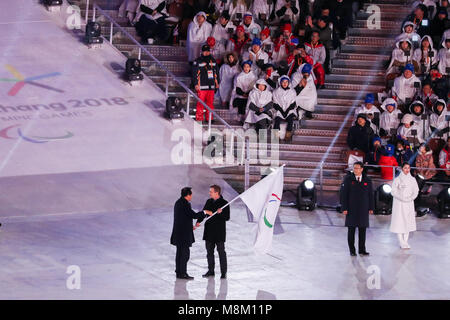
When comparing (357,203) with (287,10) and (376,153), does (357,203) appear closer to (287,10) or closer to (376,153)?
(376,153)

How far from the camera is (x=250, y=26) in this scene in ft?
78.0

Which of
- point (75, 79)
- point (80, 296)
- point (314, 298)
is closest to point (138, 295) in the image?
point (80, 296)

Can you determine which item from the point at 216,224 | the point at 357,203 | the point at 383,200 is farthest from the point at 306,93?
the point at 216,224

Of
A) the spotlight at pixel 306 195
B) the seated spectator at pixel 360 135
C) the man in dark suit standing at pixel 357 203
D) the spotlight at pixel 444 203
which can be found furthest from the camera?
the seated spectator at pixel 360 135

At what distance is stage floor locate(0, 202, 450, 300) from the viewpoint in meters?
15.1

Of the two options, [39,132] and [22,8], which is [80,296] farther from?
[22,8]

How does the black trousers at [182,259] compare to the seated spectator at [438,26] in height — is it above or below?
below

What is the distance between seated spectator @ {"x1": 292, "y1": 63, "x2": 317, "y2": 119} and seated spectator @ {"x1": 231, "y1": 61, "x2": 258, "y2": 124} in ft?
3.16

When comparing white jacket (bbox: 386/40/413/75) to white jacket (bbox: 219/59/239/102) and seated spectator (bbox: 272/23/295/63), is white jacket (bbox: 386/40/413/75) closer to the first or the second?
seated spectator (bbox: 272/23/295/63)

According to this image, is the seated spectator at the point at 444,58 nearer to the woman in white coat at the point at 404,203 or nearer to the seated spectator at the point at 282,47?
the seated spectator at the point at 282,47

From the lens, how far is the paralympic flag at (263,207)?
1652cm

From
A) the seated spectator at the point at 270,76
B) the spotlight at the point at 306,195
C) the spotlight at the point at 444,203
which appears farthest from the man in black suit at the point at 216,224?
the seated spectator at the point at 270,76

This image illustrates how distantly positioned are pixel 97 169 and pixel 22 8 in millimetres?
7131

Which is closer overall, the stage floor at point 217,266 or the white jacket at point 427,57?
the stage floor at point 217,266
